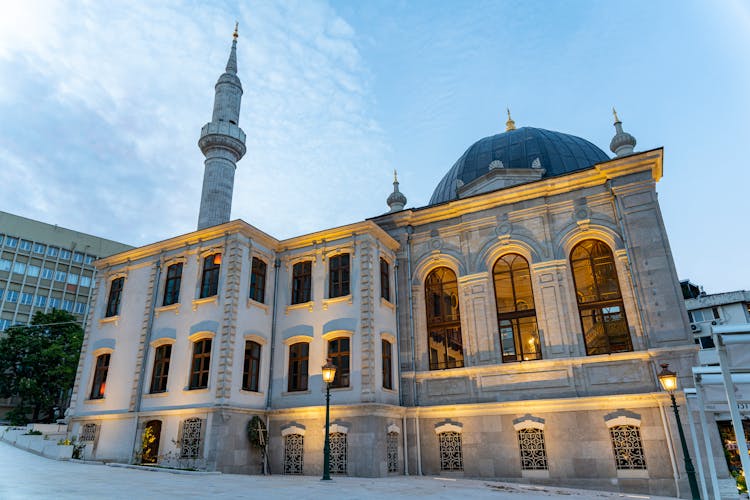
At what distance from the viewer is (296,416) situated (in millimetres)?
18516

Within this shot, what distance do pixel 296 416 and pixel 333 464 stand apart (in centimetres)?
234

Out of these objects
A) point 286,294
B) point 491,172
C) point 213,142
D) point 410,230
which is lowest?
point 286,294

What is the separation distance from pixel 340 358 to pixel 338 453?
349 centimetres

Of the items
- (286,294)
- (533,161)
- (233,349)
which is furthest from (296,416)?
(533,161)

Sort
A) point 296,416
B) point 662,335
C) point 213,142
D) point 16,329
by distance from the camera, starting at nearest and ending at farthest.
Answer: point 662,335 < point 296,416 < point 213,142 < point 16,329

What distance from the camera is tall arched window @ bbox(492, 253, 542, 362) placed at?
744 inches

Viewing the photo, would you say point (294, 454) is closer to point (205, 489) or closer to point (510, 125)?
point (205, 489)

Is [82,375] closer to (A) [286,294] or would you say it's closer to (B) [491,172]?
(A) [286,294]

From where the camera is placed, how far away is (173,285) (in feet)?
70.7

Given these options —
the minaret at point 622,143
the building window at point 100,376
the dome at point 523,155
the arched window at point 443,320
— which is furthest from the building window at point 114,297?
the minaret at point 622,143

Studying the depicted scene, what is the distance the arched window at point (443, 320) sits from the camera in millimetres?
20031

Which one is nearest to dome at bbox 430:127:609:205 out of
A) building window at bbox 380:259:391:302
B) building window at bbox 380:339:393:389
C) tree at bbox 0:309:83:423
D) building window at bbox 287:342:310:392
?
building window at bbox 380:259:391:302

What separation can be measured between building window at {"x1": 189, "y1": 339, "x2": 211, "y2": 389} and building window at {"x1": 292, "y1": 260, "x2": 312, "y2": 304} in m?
4.09

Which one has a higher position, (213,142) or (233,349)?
(213,142)
